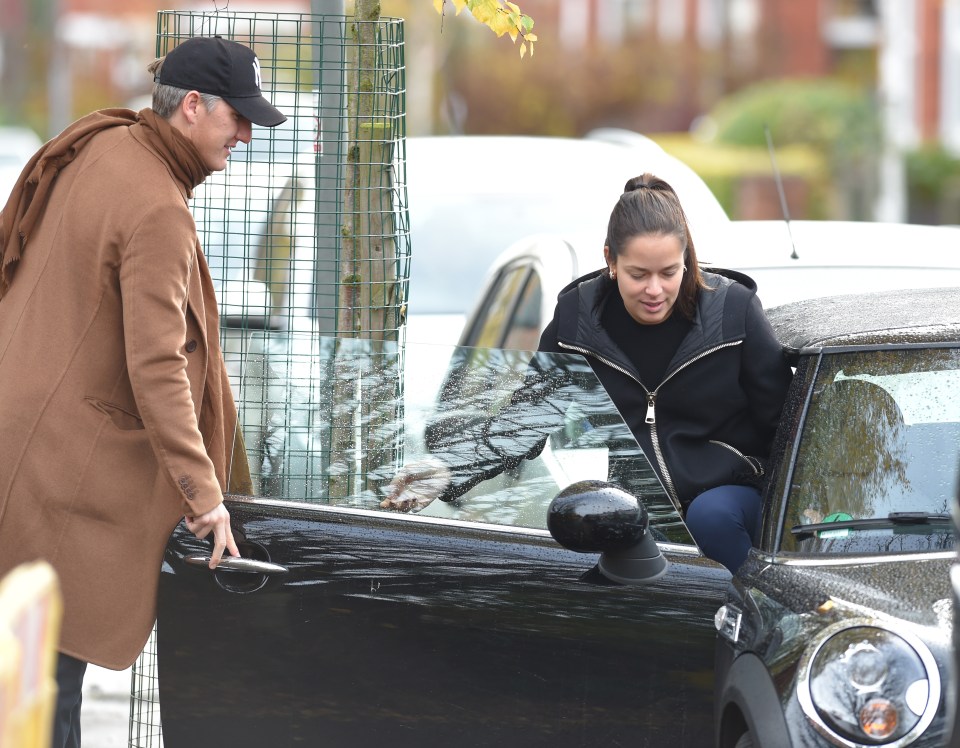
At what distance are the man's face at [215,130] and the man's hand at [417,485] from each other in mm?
842

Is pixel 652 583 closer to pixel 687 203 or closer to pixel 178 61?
pixel 178 61

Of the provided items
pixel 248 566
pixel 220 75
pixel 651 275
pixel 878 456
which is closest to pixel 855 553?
pixel 878 456

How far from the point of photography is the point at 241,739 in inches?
139

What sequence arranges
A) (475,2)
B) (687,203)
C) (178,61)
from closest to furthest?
(178,61)
(475,2)
(687,203)

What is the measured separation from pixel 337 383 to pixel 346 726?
0.84 m

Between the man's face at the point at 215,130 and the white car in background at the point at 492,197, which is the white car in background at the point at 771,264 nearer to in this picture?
the white car in background at the point at 492,197

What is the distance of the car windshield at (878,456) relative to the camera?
3.34 m

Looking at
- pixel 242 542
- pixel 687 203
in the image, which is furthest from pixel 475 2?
pixel 687 203

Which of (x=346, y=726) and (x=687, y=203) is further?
(x=687, y=203)

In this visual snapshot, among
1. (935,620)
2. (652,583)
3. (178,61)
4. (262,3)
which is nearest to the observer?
(935,620)

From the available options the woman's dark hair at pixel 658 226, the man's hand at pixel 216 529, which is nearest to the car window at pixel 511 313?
the woman's dark hair at pixel 658 226

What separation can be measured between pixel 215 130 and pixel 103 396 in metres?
0.65

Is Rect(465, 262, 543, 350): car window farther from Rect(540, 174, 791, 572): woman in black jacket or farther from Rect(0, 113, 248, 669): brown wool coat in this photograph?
Rect(0, 113, 248, 669): brown wool coat

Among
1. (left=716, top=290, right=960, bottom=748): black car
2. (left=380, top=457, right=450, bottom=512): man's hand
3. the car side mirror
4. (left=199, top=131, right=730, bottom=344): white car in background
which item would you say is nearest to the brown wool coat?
(left=380, top=457, right=450, bottom=512): man's hand
